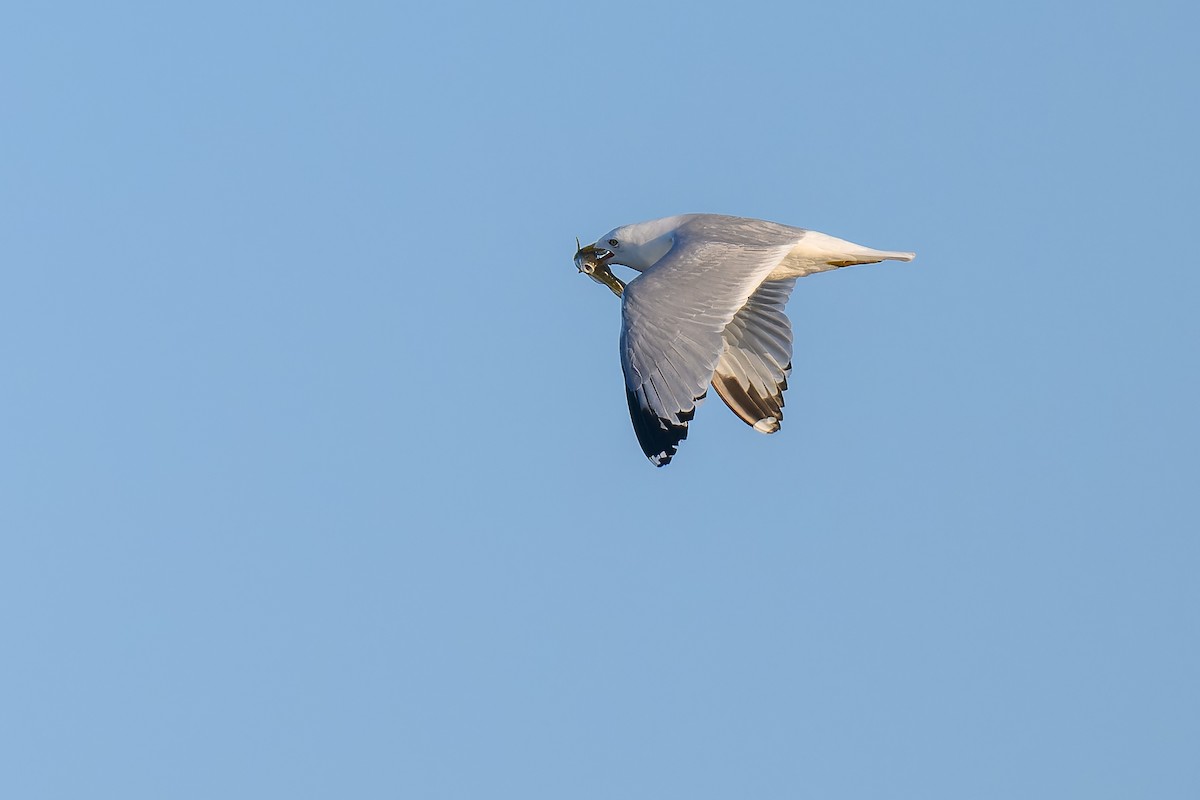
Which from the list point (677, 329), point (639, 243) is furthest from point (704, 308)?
point (639, 243)

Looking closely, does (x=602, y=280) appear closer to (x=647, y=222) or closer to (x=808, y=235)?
(x=647, y=222)

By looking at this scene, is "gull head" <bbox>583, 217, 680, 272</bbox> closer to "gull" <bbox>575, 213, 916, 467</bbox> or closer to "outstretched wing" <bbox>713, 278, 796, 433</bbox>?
"gull" <bbox>575, 213, 916, 467</bbox>

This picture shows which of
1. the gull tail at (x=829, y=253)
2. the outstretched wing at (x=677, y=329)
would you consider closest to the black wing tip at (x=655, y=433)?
the outstretched wing at (x=677, y=329)

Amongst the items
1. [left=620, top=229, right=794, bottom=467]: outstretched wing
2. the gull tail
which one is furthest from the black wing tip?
the gull tail

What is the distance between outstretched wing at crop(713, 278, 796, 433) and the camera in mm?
19250

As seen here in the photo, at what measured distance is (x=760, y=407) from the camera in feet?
63.9

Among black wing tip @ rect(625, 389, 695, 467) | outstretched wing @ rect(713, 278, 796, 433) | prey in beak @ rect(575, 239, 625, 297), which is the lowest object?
black wing tip @ rect(625, 389, 695, 467)

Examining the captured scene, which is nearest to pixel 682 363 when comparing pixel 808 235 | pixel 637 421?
pixel 637 421

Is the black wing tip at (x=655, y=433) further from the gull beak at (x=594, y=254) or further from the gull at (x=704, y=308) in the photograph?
the gull beak at (x=594, y=254)

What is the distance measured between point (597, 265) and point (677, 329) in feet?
11.6

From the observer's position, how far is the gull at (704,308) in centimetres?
1616

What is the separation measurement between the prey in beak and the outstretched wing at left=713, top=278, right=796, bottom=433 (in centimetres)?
120

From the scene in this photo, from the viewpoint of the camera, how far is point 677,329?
16.6 meters

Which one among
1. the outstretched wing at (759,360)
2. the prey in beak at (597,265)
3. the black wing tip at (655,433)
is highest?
the prey in beak at (597,265)
